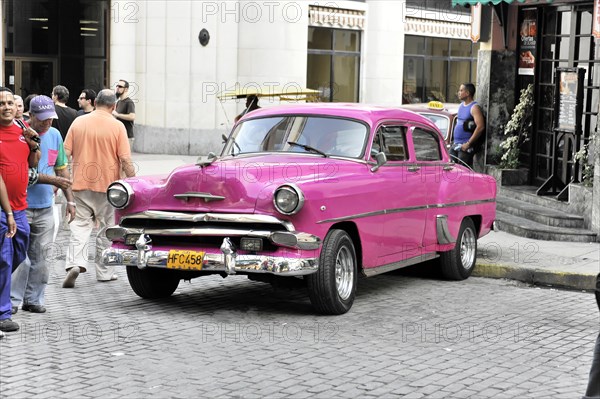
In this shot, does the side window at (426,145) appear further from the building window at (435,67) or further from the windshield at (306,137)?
the building window at (435,67)

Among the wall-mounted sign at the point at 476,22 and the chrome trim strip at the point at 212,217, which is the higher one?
the wall-mounted sign at the point at 476,22

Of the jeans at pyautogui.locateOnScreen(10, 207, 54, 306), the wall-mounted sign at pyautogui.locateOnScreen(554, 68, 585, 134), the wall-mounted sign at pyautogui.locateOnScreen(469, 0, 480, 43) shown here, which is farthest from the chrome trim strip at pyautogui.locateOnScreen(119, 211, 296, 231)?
the wall-mounted sign at pyautogui.locateOnScreen(469, 0, 480, 43)

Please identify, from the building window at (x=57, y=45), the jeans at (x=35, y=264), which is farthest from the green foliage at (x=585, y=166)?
the building window at (x=57, y=45)

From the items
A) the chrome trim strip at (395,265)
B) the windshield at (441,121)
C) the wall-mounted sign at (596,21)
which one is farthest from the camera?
the windshield at (441,121)

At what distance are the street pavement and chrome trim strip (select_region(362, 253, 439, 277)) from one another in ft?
0.95

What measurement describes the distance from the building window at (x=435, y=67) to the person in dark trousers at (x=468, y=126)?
15665mm

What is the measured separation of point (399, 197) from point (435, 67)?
81.2 ft

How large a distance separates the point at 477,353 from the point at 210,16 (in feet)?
62.4

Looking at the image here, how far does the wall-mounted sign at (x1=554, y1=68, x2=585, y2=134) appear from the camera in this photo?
1459 centimetres

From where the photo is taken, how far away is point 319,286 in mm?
8648

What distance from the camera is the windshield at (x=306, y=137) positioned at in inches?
385

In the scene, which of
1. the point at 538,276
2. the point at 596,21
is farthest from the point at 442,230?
the point at 596,21

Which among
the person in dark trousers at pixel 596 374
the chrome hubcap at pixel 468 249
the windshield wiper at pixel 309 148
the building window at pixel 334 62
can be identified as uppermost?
the building window at pixel 334 62

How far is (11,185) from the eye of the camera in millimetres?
7965
